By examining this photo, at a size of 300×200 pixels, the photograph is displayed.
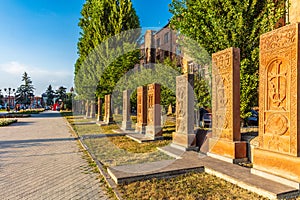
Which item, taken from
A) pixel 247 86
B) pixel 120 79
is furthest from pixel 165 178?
pixel 120 79

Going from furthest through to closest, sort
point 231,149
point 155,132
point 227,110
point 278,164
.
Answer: point 155,132
point 227,110
point 231,149
point 278,164

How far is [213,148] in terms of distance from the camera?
6.43 metres

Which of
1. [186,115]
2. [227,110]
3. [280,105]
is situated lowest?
[186,115]

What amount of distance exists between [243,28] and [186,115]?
163 inches

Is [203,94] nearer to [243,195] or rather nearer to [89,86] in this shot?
[243,195]

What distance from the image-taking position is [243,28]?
880 cm

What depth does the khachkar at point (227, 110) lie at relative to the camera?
586 centimetres

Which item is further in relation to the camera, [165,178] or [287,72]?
[165,178]

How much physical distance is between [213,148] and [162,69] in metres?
11.9

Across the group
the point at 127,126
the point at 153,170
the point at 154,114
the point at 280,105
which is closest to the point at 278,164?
the point at 280,105

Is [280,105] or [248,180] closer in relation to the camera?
[248,180]

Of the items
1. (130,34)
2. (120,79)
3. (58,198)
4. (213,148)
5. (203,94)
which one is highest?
(130,34)

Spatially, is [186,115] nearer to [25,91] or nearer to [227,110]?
[227,110]

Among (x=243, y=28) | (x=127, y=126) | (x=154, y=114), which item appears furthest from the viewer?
(x=127, y=126)
